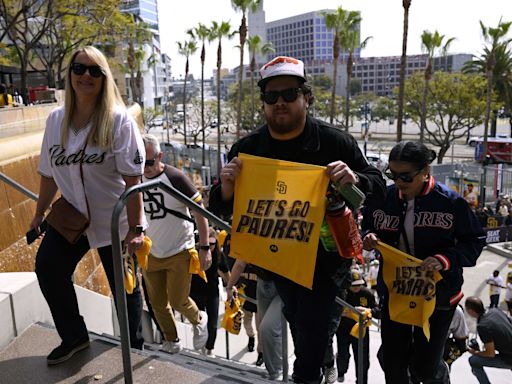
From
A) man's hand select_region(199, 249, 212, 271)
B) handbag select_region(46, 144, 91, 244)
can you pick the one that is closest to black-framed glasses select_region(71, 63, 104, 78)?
handbag select_region(46, 144, 91, 244)

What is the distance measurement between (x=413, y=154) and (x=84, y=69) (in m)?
2.04

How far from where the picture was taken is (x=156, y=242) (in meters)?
3.88

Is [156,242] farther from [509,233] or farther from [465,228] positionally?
[509,233]

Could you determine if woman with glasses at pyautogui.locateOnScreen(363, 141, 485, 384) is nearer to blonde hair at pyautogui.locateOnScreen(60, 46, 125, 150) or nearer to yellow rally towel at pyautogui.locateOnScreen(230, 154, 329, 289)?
yellow rally towel at pyautogui.locateOnScreen(230, 154, 329, 289)

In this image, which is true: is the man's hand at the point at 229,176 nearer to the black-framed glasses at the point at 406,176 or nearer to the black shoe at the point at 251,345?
the black-framed glasses at the point at 406,176

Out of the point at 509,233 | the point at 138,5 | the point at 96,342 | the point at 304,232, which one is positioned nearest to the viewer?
the point at 304,232

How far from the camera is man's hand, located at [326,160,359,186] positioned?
2.26 m

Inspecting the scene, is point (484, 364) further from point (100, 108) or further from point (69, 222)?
point (100, 108)

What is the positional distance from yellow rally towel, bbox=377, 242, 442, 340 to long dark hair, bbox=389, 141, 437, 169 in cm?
58

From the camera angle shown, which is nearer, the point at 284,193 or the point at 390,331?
the point at 284,193

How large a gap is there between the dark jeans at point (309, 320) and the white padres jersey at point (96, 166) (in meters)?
1.00

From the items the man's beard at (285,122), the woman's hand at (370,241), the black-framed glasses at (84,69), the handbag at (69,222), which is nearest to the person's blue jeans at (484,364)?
the woman's hand at (370,241)

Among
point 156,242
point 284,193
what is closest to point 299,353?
point 284,193

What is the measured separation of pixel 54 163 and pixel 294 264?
1417 millimetres
